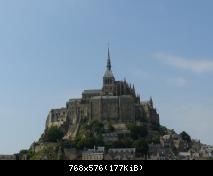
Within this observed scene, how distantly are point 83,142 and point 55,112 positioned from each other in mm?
16386

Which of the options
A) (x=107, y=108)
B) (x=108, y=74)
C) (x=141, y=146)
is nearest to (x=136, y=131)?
(x=141, y=146)

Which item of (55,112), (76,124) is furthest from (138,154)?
(55,112)

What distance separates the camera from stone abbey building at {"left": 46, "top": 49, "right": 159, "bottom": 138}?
9744 centimetres

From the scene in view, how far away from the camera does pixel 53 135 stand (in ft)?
316

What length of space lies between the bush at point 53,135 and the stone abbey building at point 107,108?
2.09 meters

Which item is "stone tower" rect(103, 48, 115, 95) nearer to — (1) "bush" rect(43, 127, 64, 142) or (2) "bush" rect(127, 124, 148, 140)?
(2) "bush" rect(127, 124, 148, 140)

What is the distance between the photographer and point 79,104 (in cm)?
10094

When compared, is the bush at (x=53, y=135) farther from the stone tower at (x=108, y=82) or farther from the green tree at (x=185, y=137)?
the green tree at (x=185, y=137)

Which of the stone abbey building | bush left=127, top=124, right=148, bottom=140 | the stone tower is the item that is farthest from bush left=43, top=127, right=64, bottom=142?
bush left=127, top=124, right=148, bottom=140

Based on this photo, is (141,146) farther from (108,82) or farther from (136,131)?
(108,82)

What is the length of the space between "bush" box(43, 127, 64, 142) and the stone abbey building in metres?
2.09

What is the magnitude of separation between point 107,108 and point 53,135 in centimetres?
1019
